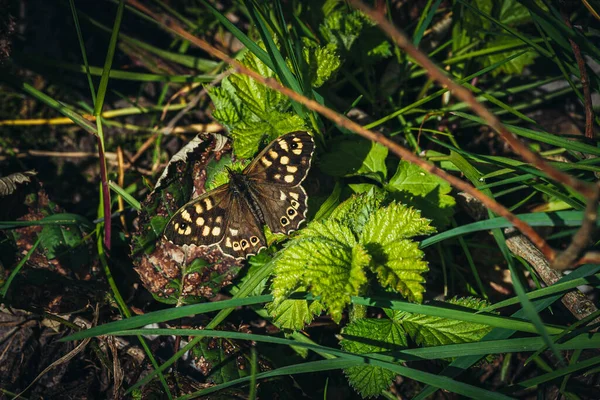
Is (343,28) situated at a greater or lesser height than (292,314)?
greater

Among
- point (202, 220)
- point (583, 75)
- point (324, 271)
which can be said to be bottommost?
point (324, 271)

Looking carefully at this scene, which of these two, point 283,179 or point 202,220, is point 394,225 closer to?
point 283,179

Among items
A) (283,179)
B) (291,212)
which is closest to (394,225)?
(291,212)

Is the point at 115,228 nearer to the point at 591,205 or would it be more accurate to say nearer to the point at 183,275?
the point at 183,275

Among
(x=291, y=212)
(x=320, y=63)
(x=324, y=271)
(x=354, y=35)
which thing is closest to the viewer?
(x=324, y=271)

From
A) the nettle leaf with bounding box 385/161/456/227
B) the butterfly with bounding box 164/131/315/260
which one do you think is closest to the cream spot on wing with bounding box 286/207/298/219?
the butterfly with bounding box 164/131/315/260

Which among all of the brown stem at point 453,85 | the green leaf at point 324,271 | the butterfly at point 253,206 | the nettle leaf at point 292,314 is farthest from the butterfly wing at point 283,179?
the brown stem at point 453,85
